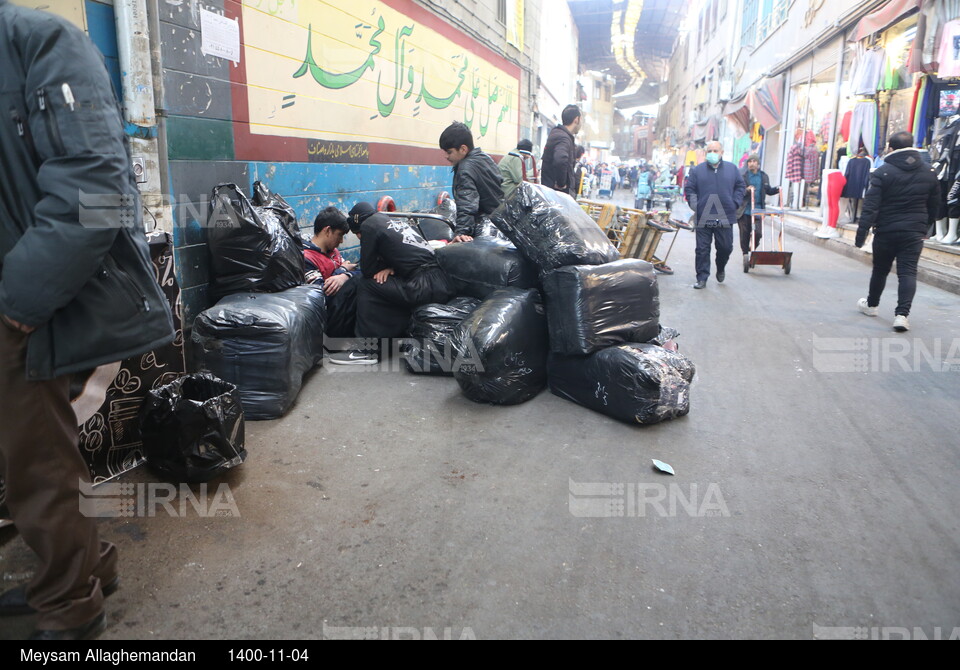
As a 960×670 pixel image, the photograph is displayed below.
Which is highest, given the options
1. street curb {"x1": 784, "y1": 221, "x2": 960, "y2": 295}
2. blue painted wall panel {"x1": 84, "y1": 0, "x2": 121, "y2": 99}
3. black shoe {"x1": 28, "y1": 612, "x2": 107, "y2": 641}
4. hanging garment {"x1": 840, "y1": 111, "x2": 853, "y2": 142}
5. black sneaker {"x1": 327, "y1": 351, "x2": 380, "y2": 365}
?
hanging garment {"x1": 840, "y1": 111, "x2": 853, "y2": 142}

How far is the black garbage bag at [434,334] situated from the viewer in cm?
418

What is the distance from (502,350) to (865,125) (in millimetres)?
10347

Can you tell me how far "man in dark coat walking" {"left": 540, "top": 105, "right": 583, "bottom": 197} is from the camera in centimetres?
693

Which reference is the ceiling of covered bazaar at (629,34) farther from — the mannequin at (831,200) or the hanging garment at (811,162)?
the mannequin at (831,200)

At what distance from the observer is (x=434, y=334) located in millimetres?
4219

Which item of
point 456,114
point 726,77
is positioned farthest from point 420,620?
point 726,77

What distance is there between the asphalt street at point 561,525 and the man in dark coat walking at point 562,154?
3574 millimetres

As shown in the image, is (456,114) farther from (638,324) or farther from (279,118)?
(638,324)

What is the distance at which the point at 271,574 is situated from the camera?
2.09 meters

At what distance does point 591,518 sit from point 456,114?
7.96m

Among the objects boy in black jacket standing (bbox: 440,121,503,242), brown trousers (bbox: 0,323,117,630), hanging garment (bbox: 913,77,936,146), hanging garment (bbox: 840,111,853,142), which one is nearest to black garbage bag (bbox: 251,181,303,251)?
boy in black jacket standing (bbox: 440,121,503,242)

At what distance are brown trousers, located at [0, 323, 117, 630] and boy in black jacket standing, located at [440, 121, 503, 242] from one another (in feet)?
11.7

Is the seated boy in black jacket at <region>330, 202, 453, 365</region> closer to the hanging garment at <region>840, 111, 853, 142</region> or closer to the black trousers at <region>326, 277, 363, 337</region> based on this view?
the black trousers at <region>326, 277, 363, 337</region>

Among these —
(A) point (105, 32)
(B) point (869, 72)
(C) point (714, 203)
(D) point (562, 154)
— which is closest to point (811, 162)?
(B) point (869, 72)
